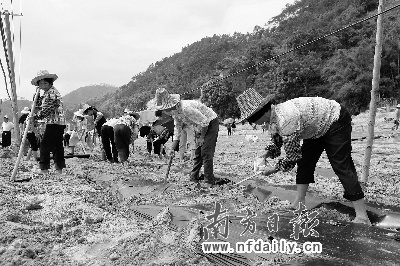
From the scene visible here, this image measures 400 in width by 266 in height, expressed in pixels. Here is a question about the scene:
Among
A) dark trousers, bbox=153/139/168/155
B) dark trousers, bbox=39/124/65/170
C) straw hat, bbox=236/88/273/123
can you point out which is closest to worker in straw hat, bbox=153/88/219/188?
straw hat, bbox=236/88/273/123

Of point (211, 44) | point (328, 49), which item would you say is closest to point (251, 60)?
point (328, 49)

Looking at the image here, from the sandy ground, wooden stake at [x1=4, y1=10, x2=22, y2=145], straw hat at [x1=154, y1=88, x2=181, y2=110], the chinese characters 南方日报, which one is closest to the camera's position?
the sandy ground

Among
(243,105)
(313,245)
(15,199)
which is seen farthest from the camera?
(15,199)

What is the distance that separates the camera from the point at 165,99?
4.94 metres

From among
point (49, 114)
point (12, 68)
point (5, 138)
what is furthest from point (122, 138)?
point (5, 138)

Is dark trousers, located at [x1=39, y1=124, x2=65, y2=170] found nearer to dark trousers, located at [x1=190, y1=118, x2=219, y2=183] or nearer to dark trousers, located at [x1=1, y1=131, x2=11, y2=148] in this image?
dark trousers, located at [x1=190, y1=118, x2=219, y2=183]

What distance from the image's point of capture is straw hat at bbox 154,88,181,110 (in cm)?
490

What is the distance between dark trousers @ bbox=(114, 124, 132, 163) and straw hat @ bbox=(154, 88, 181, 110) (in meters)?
2.88

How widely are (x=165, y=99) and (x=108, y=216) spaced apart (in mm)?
2003

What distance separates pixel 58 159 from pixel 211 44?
104m

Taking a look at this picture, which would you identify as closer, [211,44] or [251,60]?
[251,60]

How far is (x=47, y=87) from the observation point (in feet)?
19.1

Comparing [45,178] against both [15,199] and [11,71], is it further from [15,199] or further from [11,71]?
[11,71]

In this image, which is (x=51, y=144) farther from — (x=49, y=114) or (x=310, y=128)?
(x=310, y=128)
